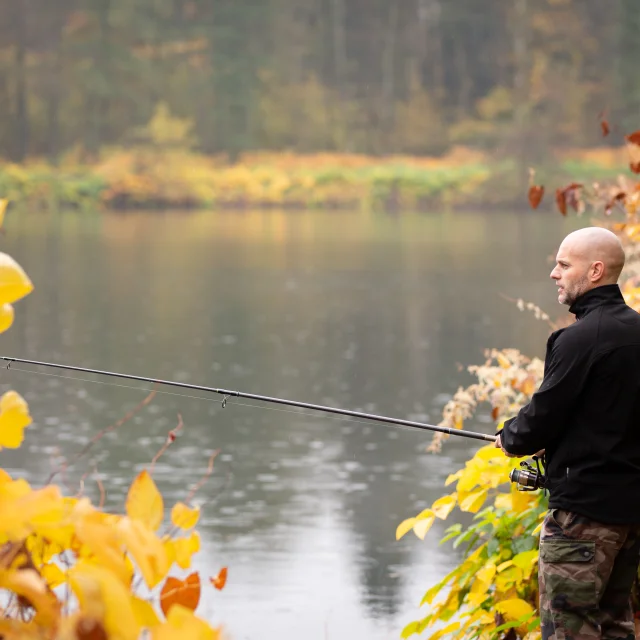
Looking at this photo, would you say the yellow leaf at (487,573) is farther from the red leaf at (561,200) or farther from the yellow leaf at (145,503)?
the yellow leaf at (145,503)

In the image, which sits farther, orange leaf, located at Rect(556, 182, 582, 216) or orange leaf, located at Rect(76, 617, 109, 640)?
orange leaf, located at Rect(556, 182, 582, 216)

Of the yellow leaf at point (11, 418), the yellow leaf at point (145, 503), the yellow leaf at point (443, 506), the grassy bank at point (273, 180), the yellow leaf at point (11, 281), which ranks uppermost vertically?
the yellow leaf at point (11, 281)

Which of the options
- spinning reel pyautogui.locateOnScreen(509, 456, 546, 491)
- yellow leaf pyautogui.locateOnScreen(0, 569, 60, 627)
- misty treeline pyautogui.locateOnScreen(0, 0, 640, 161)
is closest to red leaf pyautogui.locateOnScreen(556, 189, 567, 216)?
spinning reel pyautogui.locateOnScreen(509, 456, 546, 491)

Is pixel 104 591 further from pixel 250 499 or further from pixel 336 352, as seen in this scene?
pixel 336 352

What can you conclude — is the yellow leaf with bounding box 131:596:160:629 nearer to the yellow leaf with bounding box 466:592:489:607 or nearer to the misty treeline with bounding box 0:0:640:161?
the yellow leaf with bounding box 466:592:489:607

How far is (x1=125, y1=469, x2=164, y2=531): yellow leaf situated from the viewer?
A: 3.75ft

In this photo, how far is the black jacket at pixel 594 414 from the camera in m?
2.26

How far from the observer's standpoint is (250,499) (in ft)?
28.2

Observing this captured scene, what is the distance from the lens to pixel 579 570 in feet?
7.68

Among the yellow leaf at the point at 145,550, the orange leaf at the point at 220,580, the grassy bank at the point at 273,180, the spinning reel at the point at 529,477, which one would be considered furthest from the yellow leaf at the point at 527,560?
the grassy bank at the point at 273,180

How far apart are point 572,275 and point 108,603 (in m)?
1.57

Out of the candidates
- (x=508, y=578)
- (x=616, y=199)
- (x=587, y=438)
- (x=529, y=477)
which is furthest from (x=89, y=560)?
(x=616, y=199)

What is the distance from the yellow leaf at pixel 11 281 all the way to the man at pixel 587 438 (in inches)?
52.4

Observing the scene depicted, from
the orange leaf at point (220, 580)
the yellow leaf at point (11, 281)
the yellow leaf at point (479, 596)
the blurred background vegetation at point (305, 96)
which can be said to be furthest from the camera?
the blurred background vegetation at point (305, 96)
